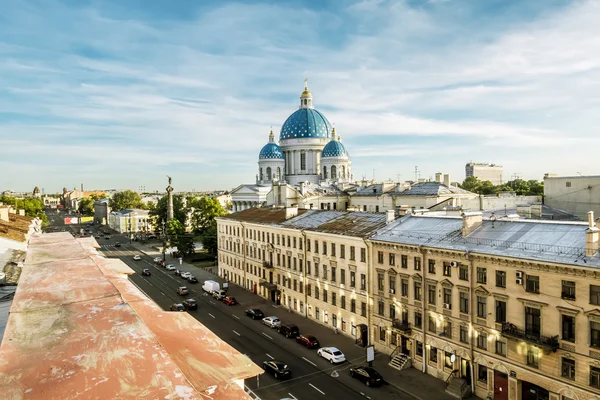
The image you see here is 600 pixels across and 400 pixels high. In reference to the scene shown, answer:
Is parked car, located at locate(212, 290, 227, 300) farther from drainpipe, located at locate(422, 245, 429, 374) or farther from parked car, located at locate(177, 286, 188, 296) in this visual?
drainpipe, located at locate(422, 245, 429, 374)

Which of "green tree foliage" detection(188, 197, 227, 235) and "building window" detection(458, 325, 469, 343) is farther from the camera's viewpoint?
"green tree foliage" detection(188, 197, 227, 235)

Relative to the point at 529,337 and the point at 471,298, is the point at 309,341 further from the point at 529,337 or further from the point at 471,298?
the point at 529,337

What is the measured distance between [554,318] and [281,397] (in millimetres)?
16960

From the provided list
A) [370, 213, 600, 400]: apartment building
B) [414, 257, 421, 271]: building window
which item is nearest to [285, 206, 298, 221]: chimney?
[370, 213, 600, 400]: apartment building

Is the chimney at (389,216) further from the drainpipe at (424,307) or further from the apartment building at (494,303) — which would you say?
the drainpipe at (424,307)

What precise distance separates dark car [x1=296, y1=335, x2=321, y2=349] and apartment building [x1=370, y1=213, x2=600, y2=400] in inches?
194

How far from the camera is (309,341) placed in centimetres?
3612

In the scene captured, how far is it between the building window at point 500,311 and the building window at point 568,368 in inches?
147

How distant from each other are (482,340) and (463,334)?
4.54ft

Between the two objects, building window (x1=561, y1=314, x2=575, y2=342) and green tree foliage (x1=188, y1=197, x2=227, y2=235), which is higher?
green tree foliage (x1=188, y1=197, x2=227, y2=235)

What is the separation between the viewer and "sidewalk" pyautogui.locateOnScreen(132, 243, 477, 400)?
2835 centimetres

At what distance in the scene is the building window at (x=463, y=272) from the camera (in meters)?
28.0

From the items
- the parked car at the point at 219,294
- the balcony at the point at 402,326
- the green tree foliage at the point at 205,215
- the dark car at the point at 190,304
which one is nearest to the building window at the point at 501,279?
the balcony at the point at 402,326

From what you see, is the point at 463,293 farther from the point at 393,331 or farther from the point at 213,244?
the point at 213,244
